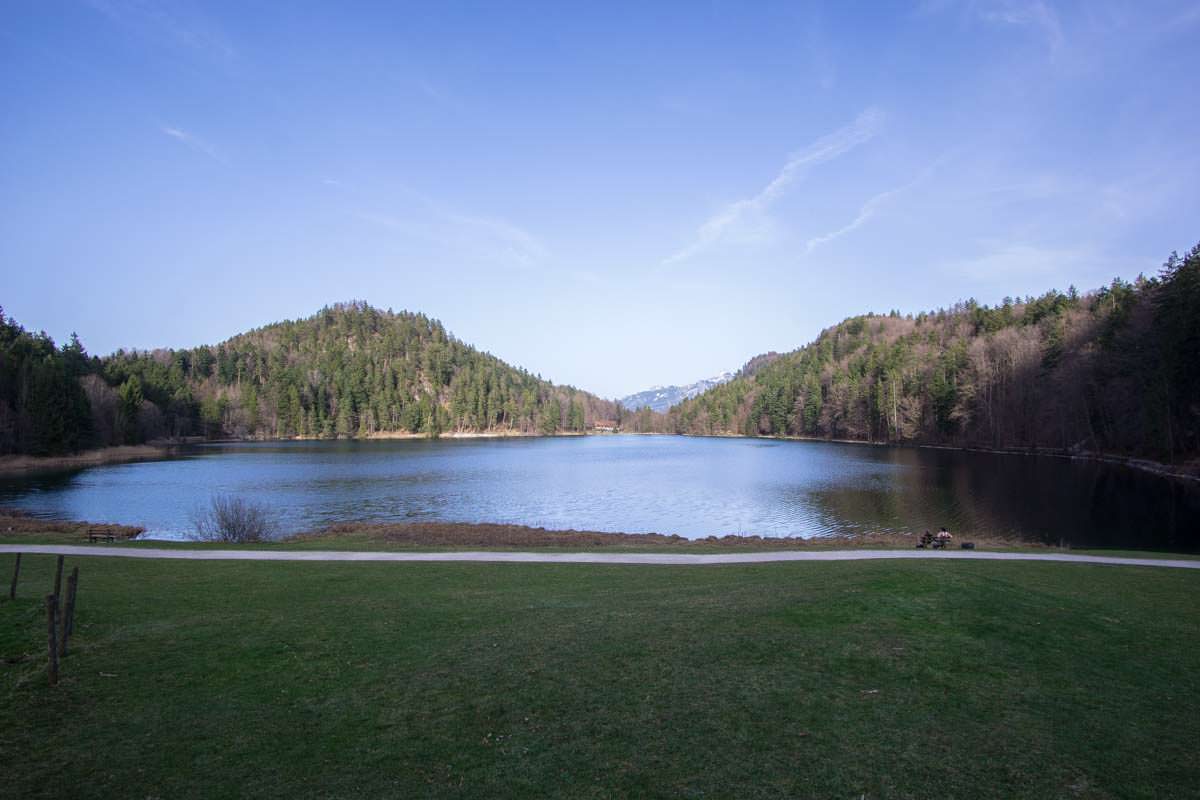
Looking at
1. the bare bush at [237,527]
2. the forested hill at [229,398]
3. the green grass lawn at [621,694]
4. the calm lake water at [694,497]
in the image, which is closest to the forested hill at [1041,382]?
the calm lake water at [694,497]

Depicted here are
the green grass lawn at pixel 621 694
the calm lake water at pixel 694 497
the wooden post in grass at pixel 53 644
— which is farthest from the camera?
the calm lake water at pixel 694 497

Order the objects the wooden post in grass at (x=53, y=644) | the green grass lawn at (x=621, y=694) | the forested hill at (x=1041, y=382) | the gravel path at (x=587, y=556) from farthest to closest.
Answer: the forested hill at (x=1041, y=382)
the gravel path at (x=587, y=556)
the wooden post in grass at (x=53, y=644)
the green grass lawn at (x=621, y=694)

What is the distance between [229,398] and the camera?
14950cm

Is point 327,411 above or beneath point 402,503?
above

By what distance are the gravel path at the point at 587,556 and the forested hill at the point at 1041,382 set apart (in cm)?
4115

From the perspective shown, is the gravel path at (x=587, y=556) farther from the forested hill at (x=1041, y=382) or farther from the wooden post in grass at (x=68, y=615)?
the forested hill at (x=1041, y=382)

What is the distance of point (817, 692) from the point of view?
7.77 meters

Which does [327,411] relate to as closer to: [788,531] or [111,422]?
[111,422]

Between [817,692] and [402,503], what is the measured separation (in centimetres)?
3678

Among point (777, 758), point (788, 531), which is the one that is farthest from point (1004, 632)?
point (788, 531)

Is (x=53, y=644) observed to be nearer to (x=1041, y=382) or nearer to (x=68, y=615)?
(x=68, y=615)

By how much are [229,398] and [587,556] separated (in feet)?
511

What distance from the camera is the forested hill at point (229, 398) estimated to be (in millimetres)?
76812

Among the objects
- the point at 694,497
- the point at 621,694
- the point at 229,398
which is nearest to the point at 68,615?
the point at 621,694
